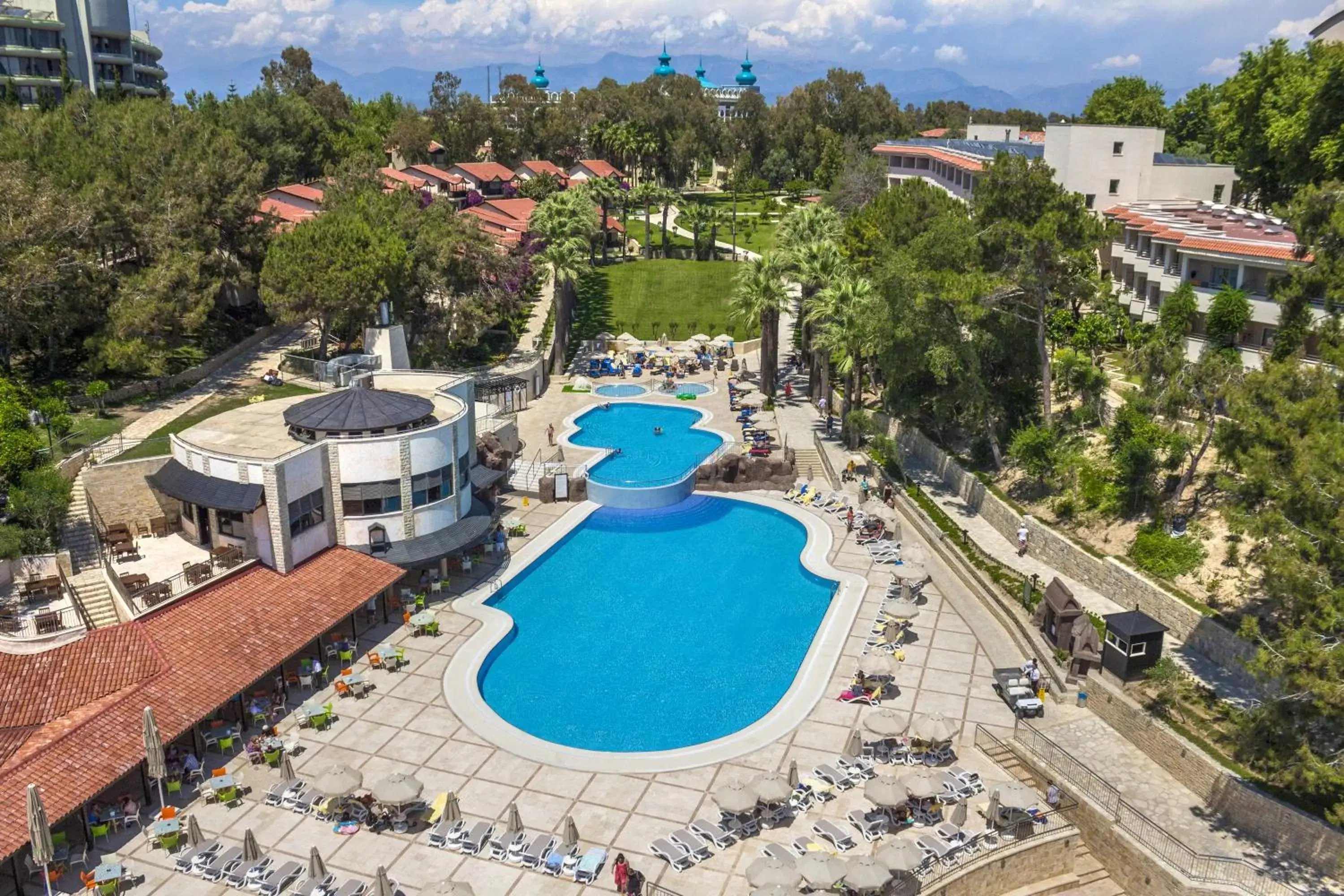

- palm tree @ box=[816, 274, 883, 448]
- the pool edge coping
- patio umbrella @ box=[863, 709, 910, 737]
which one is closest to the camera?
patio umbrella @ box=[863, 709, 910, 737]

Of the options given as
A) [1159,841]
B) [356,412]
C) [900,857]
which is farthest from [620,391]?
[1159,841]

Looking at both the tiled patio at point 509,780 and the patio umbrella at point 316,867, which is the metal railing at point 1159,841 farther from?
the patio umbrella at point 316,867

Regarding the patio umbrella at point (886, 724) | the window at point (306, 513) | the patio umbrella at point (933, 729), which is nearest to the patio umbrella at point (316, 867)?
the window at point (306, 513)

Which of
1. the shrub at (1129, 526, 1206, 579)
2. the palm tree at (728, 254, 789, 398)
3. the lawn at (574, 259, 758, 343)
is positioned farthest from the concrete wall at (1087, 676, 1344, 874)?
the lawn at (574, 259, 758, 343)

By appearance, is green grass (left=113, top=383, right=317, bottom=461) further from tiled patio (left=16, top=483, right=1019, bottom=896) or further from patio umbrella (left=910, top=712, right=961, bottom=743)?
patio umbrella (left=910, top=712, right=961, bottom=743)

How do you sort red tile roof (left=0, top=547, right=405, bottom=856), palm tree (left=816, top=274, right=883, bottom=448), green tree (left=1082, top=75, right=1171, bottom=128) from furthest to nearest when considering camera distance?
green tree (left=1082, top=75, right=1171, bottom=128) < palm tree (left=816, top=274, right=883, bottom=448) < red tile roof (left=0, top=547, right=405, bottom=856)

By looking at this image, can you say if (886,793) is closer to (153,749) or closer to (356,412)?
(153,749)
